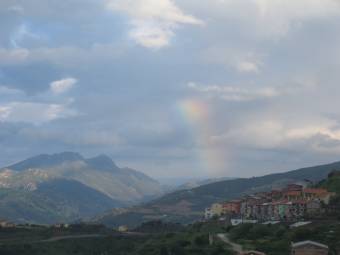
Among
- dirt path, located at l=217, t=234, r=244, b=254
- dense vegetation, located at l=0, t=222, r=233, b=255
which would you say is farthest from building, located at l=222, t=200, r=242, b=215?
dirt path, located at l=217, t=234, r=244, b=254

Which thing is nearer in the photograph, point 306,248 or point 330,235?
point 306,248

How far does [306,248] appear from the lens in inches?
2181

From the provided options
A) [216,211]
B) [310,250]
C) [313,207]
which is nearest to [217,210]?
[216,211]

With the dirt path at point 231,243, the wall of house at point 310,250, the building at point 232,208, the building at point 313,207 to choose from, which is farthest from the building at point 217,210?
the wall of house at point 310,250

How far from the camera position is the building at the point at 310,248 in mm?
55406

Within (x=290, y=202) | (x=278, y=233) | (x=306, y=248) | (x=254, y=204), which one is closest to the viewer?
(x=306, y=248)

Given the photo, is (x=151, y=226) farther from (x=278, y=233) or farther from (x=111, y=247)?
(x=278, y=233)

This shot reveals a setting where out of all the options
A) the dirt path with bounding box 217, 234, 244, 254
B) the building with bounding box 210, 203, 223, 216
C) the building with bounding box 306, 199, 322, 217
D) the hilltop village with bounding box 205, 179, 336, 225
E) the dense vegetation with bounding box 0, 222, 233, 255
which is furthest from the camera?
the building with bounding box 210, 203, 223, 216

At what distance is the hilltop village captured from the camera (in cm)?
9094

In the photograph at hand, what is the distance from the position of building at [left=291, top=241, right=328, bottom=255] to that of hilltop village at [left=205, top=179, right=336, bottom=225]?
2667cm

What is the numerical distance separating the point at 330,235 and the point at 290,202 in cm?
3861

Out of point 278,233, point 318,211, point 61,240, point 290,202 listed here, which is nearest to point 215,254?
point 278,233

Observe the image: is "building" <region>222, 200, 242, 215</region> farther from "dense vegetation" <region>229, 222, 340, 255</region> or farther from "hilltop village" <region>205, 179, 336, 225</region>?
"dense vegetation" <region>229, 222, 340, 255</region>

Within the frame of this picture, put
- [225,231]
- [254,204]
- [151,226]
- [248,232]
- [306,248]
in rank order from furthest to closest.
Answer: [151,226] → [254,204] → [225,231] → [248,232] → [306,248]
